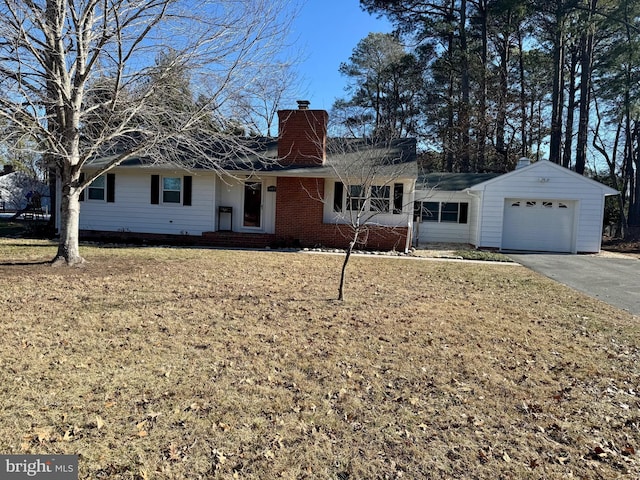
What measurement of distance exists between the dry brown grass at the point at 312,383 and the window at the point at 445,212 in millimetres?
11491

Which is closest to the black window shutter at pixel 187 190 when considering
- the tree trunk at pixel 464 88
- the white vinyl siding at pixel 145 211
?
the white vinyl siding at pixel 145 211

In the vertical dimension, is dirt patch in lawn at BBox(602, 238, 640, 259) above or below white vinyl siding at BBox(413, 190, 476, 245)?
below

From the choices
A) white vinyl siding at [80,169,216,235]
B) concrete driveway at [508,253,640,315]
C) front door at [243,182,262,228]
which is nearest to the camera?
concrete driveway at [508,253,640,315]

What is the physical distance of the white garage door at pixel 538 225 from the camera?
16156 millimetres

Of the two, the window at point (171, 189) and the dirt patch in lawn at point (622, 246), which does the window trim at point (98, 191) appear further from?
the dirt patch in lawn at point (622, 246)

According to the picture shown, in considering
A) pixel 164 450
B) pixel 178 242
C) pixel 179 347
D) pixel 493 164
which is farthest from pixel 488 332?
pixel 493 164

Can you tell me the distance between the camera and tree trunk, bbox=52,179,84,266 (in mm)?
8702

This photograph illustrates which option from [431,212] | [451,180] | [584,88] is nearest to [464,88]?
[584,88]

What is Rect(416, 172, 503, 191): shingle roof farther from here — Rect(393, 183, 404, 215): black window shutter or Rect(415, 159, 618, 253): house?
Rect(393, 183, 404, 215): black window shutter

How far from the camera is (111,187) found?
612 inches

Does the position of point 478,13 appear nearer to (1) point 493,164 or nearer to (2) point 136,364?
(1) point 493,164

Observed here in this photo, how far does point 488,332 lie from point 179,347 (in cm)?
397

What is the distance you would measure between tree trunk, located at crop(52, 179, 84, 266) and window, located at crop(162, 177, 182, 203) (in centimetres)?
650

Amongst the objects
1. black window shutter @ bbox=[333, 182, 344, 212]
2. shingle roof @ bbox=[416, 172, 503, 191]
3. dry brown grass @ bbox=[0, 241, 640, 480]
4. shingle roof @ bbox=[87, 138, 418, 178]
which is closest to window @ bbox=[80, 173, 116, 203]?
shingle roof @ bbox=[87, 138, 418, 178]
